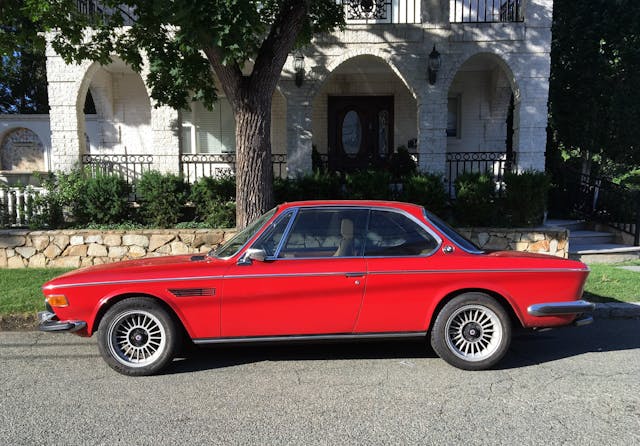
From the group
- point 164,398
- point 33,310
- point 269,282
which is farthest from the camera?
point 33,310

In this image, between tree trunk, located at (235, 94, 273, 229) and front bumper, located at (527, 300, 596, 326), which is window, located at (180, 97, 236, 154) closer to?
tree trunk, located at (235, 94, 273, 229)

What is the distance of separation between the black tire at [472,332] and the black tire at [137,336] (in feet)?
7.74

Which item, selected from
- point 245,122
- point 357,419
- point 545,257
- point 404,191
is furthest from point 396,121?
point 357,419

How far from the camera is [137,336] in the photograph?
4.27 meters

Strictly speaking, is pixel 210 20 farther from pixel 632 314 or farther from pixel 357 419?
pixel 632 314

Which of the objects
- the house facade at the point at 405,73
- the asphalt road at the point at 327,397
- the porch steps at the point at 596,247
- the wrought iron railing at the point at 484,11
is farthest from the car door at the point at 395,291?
the wrought iron railing at the point at 484,11

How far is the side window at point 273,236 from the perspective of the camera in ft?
14.5

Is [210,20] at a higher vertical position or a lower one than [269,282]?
higher

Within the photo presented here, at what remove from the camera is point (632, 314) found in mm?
6270

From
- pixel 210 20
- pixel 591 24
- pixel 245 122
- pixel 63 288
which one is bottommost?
pixel 63 288

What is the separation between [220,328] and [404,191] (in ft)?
19.5

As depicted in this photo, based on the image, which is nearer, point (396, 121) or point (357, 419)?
point (357, 419)

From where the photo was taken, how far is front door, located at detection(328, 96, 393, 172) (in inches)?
522

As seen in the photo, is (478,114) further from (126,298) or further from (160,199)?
(126,298)
